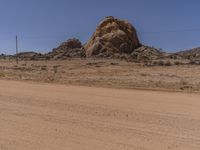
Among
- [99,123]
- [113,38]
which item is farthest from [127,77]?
[113,38]

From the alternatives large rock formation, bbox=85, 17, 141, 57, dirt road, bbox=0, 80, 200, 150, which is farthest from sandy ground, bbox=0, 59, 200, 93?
large rock formation, bbox=85, 17, 141, 57

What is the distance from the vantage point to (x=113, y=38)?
193ft

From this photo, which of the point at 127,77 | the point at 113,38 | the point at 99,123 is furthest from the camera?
the point at 113,38

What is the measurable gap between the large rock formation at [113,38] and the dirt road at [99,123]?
43.5 m

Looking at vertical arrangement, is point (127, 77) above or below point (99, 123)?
above

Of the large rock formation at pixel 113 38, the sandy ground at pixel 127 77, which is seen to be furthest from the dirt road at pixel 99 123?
the large rock formation at pixel 113 38

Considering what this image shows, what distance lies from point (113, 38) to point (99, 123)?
1973 inches

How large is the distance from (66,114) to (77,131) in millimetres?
2116

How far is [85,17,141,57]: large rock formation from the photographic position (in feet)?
193

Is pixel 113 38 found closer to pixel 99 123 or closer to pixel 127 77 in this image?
pixel 127 77

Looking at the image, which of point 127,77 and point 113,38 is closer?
point 127,77

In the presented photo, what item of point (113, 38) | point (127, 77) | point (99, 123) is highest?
point (113, 38)

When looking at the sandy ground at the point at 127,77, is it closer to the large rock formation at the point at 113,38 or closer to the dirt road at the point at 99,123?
the dirt road at the point at 99,123

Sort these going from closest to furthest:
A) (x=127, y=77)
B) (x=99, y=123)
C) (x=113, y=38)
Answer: (x=99, y=123) < (x=127, y=77) < (x=113, y=38)
